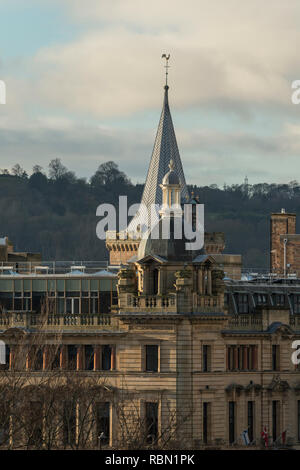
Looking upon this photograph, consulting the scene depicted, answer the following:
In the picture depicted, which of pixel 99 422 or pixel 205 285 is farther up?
pixel 205 285

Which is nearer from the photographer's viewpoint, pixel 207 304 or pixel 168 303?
pixel 168 303

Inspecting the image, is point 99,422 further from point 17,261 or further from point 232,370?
point 17,261

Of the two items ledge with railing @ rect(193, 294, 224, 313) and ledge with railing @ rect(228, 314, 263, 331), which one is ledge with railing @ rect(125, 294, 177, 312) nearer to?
ledge with railing @ rect(193, 294, 224, 313)

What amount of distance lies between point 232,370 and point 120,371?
8880 mm

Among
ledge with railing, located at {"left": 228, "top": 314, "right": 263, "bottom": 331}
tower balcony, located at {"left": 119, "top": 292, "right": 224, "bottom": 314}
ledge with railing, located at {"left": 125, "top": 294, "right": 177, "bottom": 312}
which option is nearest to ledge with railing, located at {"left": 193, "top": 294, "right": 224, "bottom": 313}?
tower balcony, located at {"left": 119, "top": 292, "right": 224, "bottom": 314}

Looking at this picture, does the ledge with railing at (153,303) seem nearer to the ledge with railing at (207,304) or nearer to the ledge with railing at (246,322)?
the ledge with railing at (207,304)

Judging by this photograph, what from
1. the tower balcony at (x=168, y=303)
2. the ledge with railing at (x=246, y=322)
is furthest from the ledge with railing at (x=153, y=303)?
the ledge with railing at (x=246, y=322)

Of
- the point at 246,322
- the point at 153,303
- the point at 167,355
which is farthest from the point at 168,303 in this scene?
the point at 246,322

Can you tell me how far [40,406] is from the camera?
143 meters

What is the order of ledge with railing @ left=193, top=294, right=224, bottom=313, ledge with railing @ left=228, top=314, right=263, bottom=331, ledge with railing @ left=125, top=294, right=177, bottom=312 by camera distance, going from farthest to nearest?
1. ledge with railing @ left=228, top=314, right=263, bottom=331
2. ledge with railing @ left=193, top=294, right=224, bottom=313
3. ledge with railing @ left=125, top=294, right=177, bottom=312

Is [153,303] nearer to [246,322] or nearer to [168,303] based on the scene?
[168,303]
